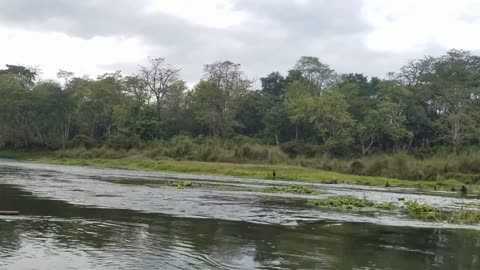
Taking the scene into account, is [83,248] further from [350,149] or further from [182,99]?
[182,99]

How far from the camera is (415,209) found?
2917 cm

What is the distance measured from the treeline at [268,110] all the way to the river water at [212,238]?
6713cm

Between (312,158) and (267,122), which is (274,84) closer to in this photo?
(267,122)

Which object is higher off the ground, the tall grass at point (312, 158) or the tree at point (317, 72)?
the tree at point (317, 72)

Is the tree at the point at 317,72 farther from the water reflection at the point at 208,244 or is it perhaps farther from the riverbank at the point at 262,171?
the water reflection at the point at 208,244

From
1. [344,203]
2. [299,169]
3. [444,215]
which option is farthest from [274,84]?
[444,215]

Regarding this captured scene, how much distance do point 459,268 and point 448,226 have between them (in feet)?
33.4

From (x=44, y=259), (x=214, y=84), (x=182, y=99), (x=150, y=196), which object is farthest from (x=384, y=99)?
(x=44, y=259)

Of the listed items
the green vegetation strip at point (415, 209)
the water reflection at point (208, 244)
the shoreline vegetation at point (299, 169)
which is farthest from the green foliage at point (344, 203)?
the shoreline vegetation at point (299, 169)

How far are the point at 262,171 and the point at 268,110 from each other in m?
41.3

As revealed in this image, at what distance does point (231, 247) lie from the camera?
1623cm

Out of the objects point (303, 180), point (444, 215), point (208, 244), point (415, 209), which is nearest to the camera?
point (208, 244)

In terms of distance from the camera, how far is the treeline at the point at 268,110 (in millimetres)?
92562

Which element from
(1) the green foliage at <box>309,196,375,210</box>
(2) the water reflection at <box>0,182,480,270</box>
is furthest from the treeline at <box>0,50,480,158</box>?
(2) the water reflection at <box>0,182,480,270</box>
